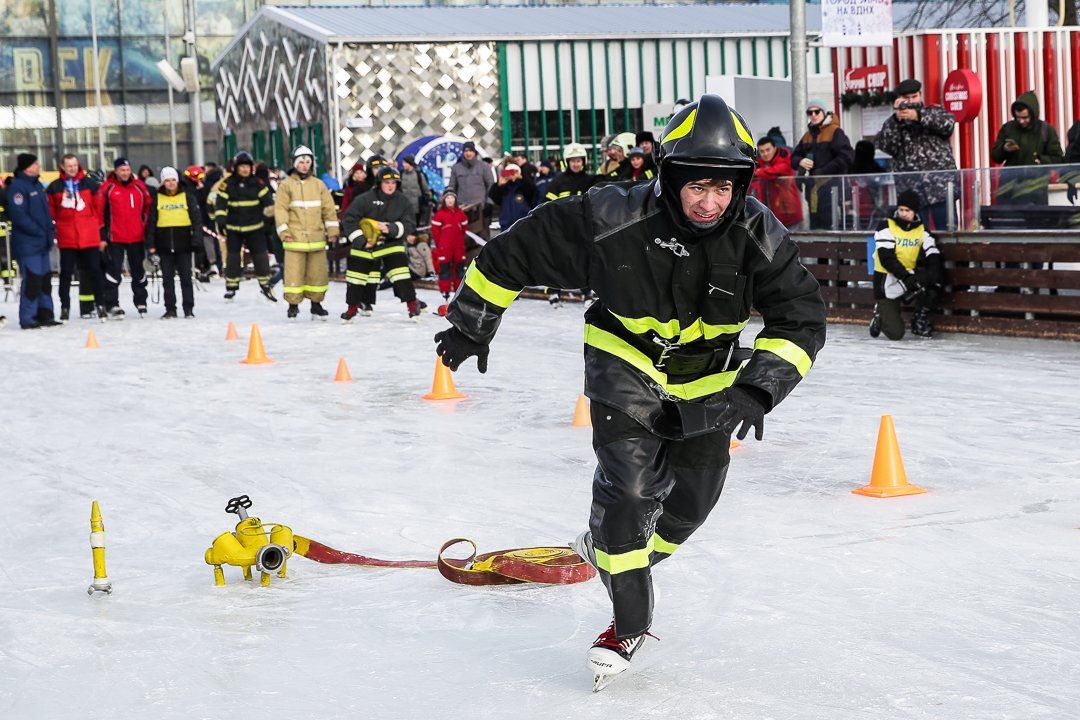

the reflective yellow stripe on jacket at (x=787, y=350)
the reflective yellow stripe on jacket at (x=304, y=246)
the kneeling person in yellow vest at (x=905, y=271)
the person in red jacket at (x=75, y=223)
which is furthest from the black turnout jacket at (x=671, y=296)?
the person in red jacket at (x=75, y=223)

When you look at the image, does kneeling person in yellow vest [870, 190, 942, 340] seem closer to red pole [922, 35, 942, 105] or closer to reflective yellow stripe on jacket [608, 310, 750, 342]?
red pole [922, 35, 942, 105]

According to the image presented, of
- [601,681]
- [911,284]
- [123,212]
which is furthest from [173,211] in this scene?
[601,681]

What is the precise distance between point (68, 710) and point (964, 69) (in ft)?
44.0

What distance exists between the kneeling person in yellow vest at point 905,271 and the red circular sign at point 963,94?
10.8 ft

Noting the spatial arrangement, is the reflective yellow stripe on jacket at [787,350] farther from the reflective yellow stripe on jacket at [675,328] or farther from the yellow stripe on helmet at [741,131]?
the yellow stripe on helmet at [741,131]

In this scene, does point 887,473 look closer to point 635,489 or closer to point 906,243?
point 635,489

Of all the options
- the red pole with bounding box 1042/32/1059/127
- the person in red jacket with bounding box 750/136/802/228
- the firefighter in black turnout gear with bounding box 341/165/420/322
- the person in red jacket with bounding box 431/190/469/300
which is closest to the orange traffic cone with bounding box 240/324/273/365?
the firefighter in black turnout gear with bounding box 341/165/420/322

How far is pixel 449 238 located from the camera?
1719 cm

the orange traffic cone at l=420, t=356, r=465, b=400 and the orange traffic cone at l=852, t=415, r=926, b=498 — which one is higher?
the orange traffic cone at l=420, t=356, r=465, b=400

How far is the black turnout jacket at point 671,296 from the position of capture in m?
3.91

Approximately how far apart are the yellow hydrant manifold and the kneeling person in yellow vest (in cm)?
811

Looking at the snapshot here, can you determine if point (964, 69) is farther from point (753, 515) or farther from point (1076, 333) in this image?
point (753, 515)

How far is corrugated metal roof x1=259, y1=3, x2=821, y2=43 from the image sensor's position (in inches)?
1174

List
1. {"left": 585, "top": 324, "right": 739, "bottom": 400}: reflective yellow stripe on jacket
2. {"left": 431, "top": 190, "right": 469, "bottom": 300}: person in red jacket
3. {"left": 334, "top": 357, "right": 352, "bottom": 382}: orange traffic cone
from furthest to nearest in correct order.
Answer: {"left": 431, "top": 190, "right": 469, "bottom": 300}: person in red jacket
{"left": 334, "top": 357, "right": 352, "bottom": 382}: orange traffic cone
{"left": 585, "top": 324, "right": 739, "bottom": 400}: reflective yellow stripe on jacket
